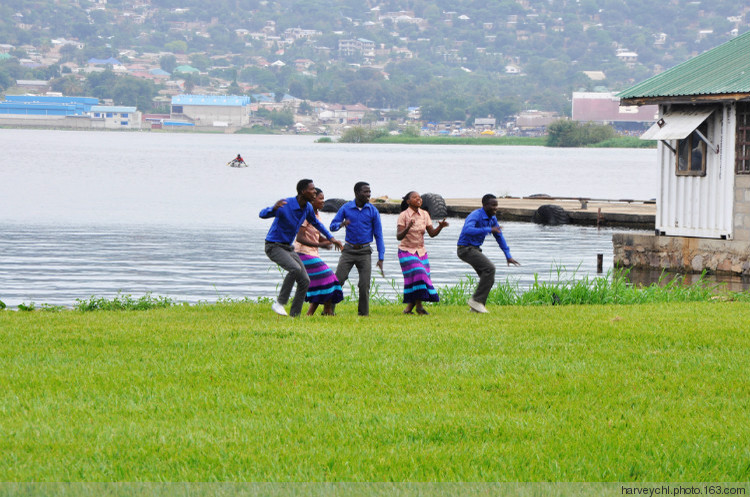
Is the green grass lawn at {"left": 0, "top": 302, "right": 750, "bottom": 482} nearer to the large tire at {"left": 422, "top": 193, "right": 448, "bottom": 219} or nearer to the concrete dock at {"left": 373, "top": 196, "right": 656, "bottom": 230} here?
the concrete dock at {"left": 373, "top": 196, "right": 656, "bottom": 230}

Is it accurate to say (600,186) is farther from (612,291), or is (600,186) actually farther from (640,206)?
(612,291)

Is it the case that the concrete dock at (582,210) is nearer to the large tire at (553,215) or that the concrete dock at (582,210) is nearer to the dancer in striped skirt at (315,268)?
the large tire at (553,215)

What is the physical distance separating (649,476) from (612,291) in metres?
10.9

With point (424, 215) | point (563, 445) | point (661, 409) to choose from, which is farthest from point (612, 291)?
point (563, 445)

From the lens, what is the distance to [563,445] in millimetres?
7461

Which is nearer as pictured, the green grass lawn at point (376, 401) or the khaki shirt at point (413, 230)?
the green grass lawn at point (376, 401)

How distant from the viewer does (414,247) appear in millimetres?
14297

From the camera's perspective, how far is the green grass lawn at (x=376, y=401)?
702cm

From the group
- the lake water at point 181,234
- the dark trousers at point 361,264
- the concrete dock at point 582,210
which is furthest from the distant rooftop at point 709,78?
the concrete dock at point 582,210

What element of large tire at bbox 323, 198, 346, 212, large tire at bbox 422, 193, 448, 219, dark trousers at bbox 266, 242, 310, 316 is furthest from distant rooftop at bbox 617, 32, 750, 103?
large tire at bbox 323, 198, 346, 212

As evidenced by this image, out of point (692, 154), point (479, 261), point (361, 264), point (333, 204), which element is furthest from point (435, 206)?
point (361, 264)

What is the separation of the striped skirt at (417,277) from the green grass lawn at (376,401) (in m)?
1.05

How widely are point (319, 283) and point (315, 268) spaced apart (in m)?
0.20

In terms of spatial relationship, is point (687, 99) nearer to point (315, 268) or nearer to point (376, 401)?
point (315, 268)
